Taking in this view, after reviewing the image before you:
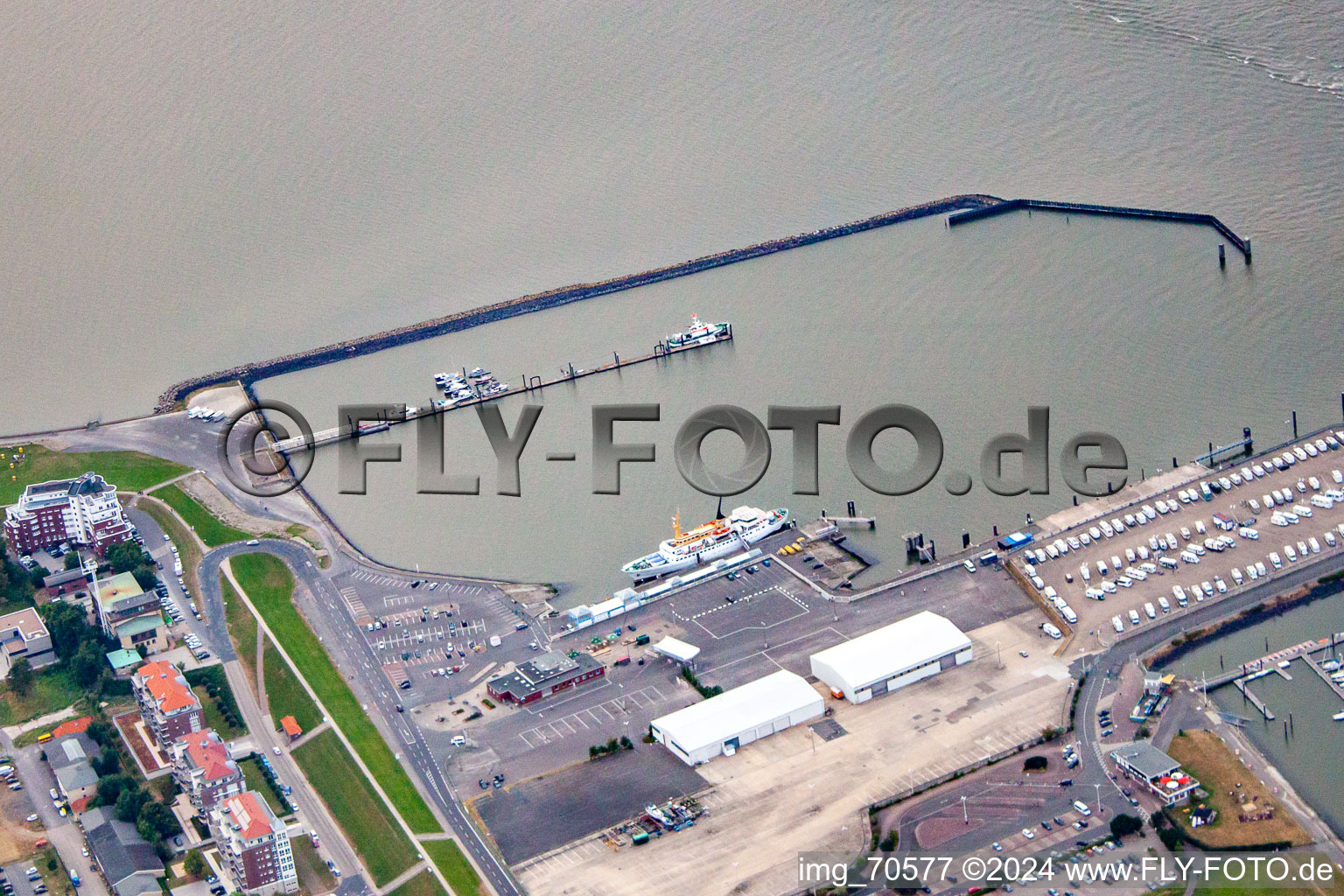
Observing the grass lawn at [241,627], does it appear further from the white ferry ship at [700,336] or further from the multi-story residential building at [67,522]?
the white ferry ship at [700,336]

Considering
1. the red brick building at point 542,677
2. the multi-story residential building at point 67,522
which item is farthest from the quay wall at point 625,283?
the red brick building at point 542,677

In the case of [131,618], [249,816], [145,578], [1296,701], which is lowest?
[249,816]

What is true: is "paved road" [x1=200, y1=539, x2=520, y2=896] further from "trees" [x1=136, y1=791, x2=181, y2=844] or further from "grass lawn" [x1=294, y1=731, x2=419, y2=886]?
"trees" [x1=136, y1=791, x2=181, y2=844]

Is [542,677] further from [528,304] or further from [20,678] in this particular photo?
[528,304]

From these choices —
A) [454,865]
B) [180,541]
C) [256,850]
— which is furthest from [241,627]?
[454,865]

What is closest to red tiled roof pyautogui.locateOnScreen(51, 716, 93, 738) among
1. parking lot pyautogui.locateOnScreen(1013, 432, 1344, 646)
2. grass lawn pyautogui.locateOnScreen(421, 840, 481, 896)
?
grass lawn pyautogui.locateOnScreen(421, 840, 481, 896)

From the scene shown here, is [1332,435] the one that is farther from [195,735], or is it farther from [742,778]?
[195,735]

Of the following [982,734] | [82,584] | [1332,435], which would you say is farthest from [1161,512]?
[82,584]
